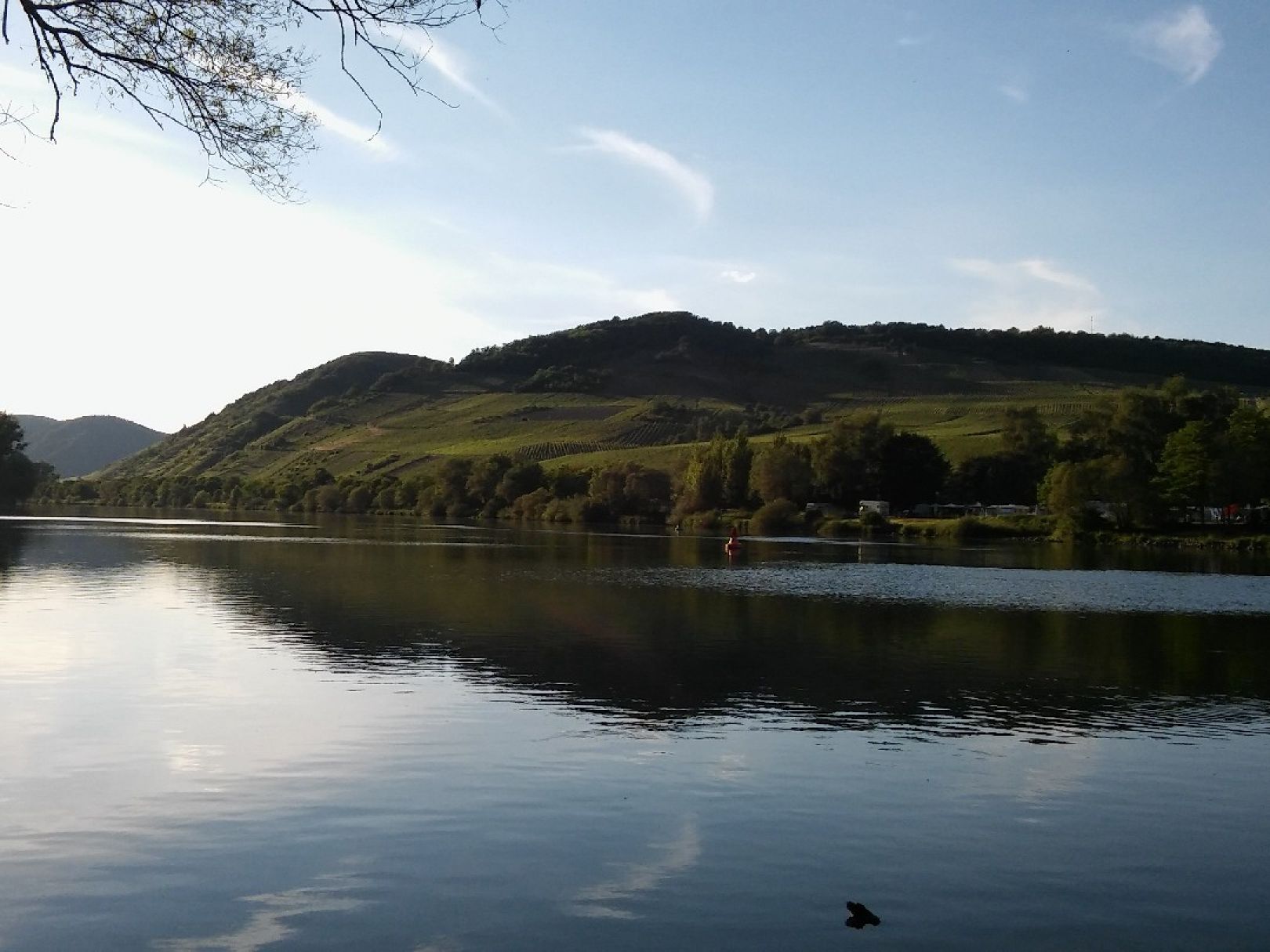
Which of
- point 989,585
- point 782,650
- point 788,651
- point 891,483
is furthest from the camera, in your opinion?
point 891,483

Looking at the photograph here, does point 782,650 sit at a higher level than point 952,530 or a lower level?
lower

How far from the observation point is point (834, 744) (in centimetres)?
2097

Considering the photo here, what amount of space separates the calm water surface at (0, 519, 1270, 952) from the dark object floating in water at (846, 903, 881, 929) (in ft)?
0.29

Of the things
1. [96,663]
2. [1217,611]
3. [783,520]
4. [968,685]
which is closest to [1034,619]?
[1217,611]

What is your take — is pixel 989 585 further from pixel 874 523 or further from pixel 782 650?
pixel 874 523

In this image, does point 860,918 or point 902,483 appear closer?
point 860,918

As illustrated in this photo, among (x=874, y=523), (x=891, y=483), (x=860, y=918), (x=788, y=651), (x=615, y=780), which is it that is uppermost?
(x=891, y=483)

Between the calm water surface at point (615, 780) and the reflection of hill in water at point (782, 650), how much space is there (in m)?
0.21

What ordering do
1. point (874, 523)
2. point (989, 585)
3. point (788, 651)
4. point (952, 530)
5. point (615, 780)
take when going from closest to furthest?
1. point (615, 780)
2. point (788, 651)
3. point (989, 585)
4. point (952, 530)
5. point (874, 523)

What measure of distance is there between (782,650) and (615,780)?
16.2 metres

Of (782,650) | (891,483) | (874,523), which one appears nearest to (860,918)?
(782,650)

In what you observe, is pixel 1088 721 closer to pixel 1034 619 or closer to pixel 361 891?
pixel 361 891

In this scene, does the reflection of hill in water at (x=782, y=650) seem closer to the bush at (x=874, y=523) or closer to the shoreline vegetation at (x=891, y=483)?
the shoreline vegetation at (x=891, y=483)

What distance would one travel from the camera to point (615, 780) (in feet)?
58.5
